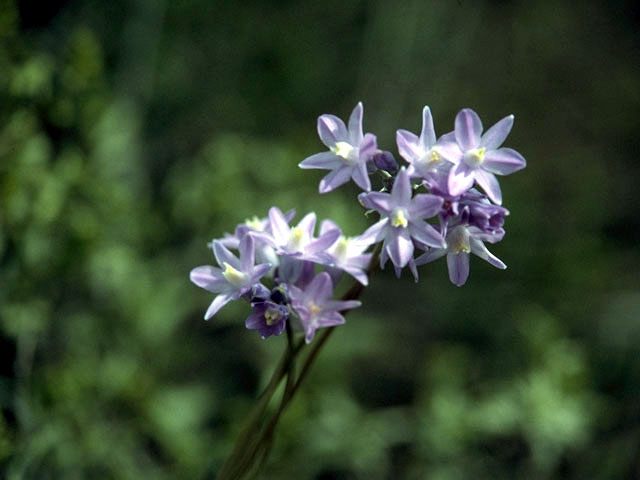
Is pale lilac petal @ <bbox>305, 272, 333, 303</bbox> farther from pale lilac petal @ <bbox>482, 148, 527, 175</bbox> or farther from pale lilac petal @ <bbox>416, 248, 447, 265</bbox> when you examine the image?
pale lilac petal @ <bbox>482, 148, 527, 175</bbox>

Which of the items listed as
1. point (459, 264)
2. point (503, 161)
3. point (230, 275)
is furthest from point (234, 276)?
point (503, 161)

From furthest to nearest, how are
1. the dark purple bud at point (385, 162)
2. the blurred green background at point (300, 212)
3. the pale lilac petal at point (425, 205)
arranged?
the blurred green background at point (300, 212), the dark purple bud at point (385, 162), the pale lilac petal at point (425, 205)

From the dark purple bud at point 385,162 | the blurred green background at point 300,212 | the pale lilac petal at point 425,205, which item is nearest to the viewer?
the pale lilac petal at point 425,205

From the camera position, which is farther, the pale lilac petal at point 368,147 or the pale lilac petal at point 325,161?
the pale lilac petal at point 325,161

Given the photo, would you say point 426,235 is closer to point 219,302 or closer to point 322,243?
point 322,243

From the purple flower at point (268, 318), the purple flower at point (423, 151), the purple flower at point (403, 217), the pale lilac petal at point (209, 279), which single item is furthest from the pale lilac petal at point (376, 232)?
the pale lilac petal at point (209, 279)

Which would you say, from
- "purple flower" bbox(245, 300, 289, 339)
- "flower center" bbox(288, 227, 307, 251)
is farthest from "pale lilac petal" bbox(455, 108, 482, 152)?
"purple flower" bbox(245, 300, 289, 339)

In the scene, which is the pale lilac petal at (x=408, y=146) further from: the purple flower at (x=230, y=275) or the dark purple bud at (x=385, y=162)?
the purple flower at (x=230, y=275)
